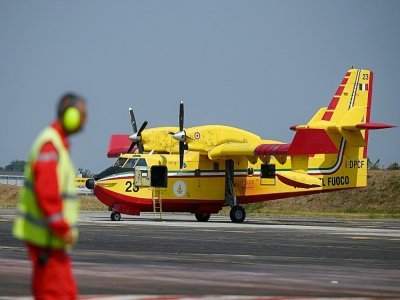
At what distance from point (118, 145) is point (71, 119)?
2042 inches

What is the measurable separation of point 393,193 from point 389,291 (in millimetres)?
61755

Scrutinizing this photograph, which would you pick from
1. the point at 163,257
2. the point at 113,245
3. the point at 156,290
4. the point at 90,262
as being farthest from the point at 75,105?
the point at 113,245

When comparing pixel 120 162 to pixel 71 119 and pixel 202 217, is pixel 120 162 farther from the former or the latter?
pixel 71 119

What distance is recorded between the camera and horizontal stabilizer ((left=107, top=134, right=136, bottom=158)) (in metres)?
60.0

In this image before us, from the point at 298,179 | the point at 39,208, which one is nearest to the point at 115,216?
the point at 298,179

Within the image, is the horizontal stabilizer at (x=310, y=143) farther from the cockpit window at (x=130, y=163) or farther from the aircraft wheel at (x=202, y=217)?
the cockpit window at (x=130, y=163)

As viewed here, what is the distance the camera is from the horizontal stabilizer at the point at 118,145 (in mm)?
60031

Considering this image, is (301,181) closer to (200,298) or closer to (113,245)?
(113,245)

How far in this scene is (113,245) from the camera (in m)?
28.5

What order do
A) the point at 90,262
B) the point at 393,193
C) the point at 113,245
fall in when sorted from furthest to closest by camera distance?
the point at 393,193 → the point at 113,245 → the point at 90,262

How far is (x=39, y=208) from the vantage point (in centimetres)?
876

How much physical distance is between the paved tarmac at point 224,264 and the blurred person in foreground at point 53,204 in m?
5.95

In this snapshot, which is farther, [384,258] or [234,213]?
[234,213]

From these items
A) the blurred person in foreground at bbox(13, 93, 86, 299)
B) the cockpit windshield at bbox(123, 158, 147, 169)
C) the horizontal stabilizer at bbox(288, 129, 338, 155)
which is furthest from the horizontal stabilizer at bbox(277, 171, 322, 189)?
the blurred person in foreground at bbox(13, 93, 86, 299)
